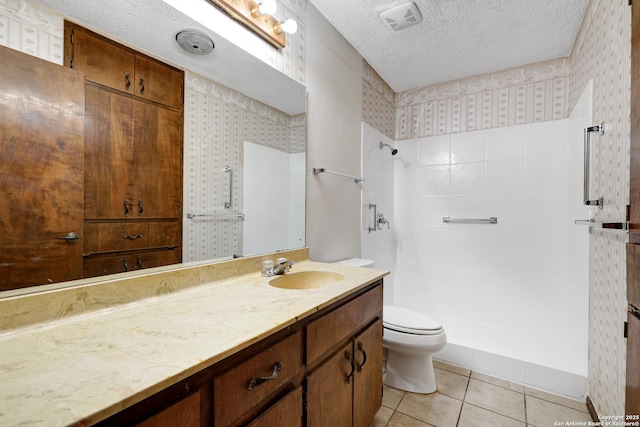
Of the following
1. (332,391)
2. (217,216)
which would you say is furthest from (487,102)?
(332,391)

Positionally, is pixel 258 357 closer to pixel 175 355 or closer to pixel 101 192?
pixel 175 355

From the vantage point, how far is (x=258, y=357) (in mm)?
761

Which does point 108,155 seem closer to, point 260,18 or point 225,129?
point 225,129

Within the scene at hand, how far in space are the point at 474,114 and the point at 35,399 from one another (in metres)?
3.03

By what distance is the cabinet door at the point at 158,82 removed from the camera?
98cm

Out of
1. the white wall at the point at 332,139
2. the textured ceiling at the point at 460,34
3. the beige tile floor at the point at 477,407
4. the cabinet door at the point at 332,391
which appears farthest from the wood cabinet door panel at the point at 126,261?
the textured ceiling at the point at 460,34

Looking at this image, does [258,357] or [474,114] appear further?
[474,114]

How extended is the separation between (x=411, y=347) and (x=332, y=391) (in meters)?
0.87

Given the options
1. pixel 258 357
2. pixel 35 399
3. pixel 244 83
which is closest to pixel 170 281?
pixel 258 357

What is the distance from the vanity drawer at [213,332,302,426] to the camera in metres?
0.67

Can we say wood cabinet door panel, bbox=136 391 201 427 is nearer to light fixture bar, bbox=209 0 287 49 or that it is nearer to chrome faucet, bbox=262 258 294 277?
chrome faucet, bbox=262 258 294 277

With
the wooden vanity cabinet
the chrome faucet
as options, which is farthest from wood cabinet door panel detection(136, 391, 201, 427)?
the chrome faucet

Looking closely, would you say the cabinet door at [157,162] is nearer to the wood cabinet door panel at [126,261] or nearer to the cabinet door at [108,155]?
the cabinet door at [108,155]

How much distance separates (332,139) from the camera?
6.62 feet
